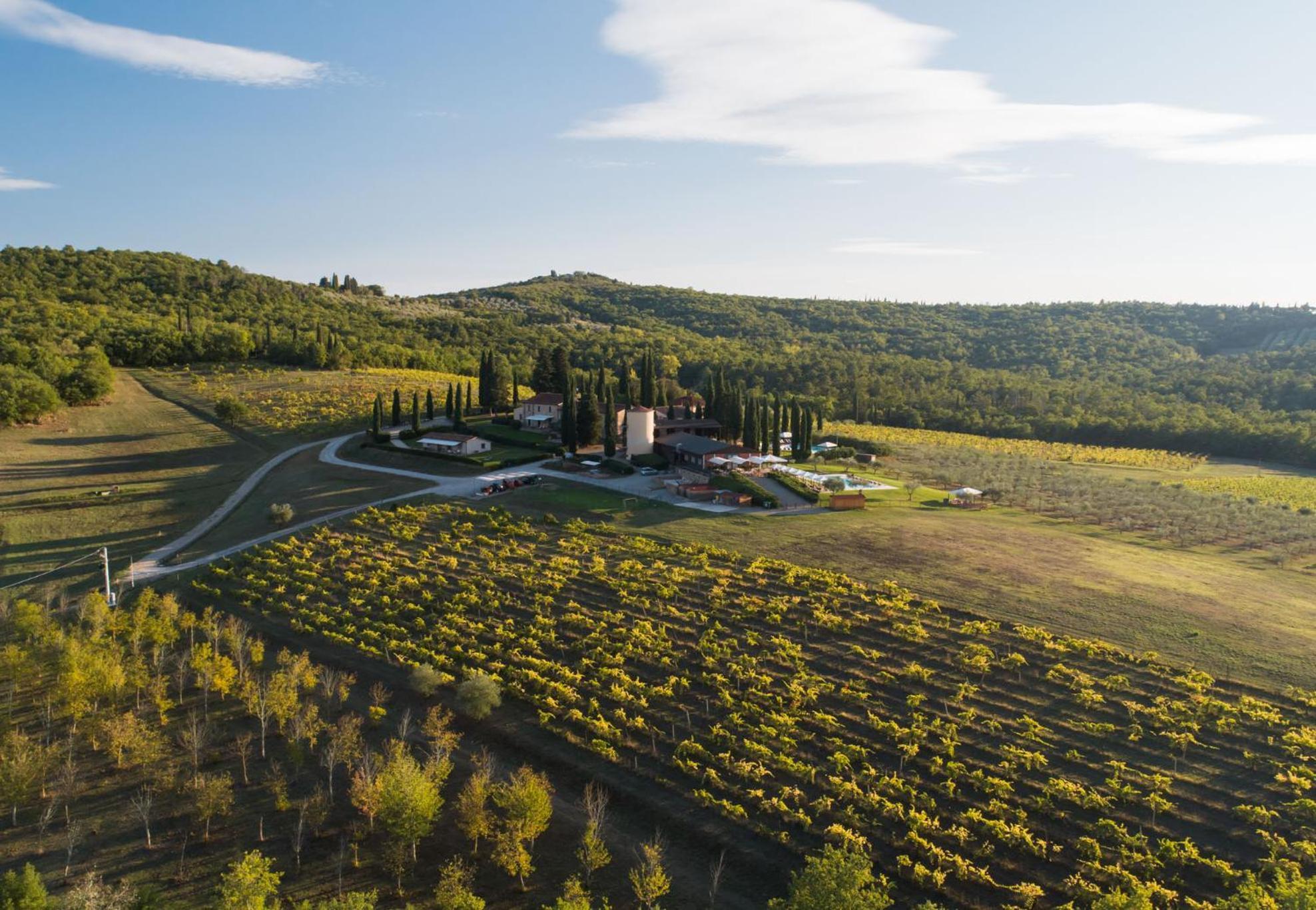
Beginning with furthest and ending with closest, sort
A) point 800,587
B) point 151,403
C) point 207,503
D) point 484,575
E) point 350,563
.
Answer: point 151,403, point 207,503, point 350,563, point 484,575, point 800,587

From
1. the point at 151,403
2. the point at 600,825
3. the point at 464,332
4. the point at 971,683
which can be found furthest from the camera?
the point at 464,332

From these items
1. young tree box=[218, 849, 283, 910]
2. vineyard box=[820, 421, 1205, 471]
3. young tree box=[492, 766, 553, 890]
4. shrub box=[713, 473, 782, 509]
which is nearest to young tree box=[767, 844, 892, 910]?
young tree box=[492, 766, 553, 890]

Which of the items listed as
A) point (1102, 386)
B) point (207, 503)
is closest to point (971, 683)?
point (207, 503)

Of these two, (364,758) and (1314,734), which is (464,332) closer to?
(364,758)

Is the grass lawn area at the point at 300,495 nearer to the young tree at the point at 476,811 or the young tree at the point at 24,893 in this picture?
the young tree at the point at 24,893

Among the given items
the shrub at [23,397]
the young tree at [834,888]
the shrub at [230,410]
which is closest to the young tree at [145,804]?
the young tree at [834,888]

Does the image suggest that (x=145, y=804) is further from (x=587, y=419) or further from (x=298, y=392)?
(x=298, y=392)

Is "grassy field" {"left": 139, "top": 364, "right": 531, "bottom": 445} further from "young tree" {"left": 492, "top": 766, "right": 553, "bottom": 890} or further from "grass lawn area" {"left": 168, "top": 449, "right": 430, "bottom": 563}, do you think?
"young tree" {"left": 492, "top": 766, "right": 553, "bottom": 890}
